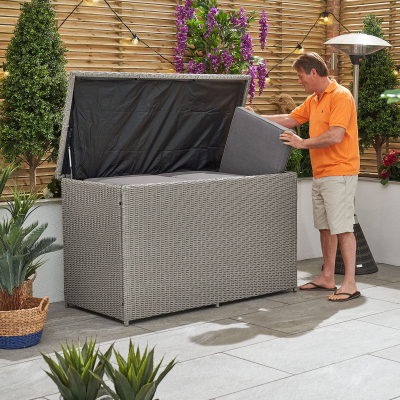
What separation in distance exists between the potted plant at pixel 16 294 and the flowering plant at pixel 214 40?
2417mm

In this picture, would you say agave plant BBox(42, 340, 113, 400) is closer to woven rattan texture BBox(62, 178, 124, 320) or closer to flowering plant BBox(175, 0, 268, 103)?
woven rattan texture BBox(62, 178, 124, 320)

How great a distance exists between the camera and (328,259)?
474cm

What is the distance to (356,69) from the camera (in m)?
5.43

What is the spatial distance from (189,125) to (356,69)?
5.29ft

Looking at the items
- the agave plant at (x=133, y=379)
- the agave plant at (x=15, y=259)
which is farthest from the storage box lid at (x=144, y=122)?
the agave plant at (x=133, y=379)

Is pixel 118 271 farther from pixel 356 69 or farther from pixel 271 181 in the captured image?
pixel 356 69

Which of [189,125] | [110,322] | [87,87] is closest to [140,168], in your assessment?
[189,125]

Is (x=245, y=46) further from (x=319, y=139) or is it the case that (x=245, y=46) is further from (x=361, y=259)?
(x=361, y=259)

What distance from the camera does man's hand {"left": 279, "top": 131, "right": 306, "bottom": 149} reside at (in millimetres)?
4285

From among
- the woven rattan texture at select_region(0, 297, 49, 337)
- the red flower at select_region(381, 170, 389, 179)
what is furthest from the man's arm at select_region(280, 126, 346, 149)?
the woven rattan texture at select_region(0, 297, 49, 337)

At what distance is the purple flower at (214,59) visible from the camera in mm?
5395

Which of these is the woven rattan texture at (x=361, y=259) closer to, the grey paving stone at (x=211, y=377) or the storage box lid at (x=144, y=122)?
the storage box lid at (x=144, y=122)

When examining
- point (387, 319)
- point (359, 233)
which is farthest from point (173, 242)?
point (359, 233)

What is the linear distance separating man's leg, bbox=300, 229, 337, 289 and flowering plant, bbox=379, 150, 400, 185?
1.12 metres
